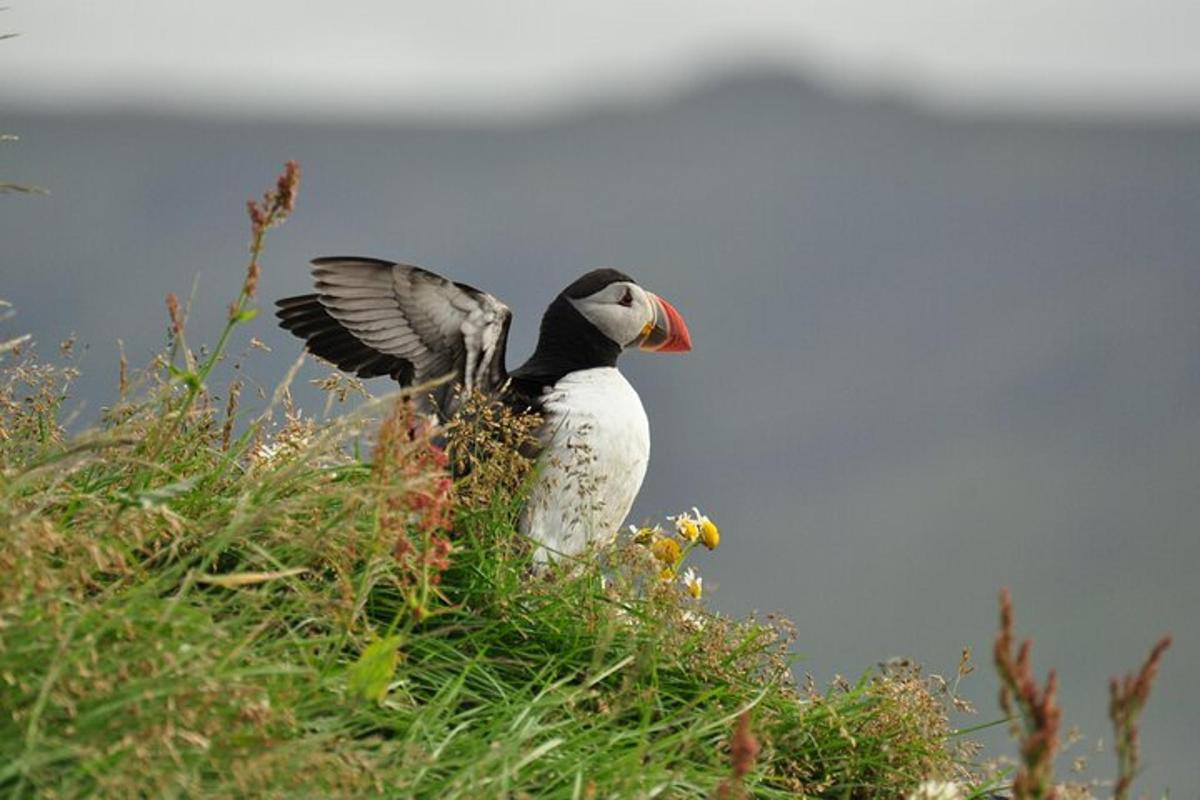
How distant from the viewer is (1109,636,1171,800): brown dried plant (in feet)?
9.72

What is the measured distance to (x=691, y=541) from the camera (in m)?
5.92

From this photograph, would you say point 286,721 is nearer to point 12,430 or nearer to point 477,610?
point 477,610

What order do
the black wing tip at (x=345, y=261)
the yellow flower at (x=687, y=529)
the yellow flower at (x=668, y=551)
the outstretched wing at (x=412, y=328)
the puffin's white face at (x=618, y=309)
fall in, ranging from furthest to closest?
1. the puffin's white face at (x=618, y=309)
2. the outstretched wing at (x=412, y=328)
3. the black wing tip at (x=345, y=261)
4. the yellow flower at (x=687, y=529)
5. the yellow flower at (x=668, y=551)

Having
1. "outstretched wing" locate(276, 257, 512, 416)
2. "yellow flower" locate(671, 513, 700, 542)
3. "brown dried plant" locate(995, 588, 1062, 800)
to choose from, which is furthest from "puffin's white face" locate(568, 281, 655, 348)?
"brown dried plant" locate(995, 588, 1062, 800)

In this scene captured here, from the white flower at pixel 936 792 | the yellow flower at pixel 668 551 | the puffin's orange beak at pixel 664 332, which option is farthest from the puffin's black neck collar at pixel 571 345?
the white flower at pixel 936 792

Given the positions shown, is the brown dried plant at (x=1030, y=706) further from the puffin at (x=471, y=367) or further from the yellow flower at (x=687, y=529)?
the puffin at (x=471, y=367)

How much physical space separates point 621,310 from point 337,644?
8.86ft

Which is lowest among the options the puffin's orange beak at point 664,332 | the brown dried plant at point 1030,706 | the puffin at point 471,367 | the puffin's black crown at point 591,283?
the brown dried plant at point 1030,706

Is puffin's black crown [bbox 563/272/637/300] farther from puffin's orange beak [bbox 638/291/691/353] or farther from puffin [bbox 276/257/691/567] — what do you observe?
puffin [bbox 276/257/691/567]

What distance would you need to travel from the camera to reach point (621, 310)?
679 cm

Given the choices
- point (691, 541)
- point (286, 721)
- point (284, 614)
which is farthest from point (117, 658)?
point (691, 541)

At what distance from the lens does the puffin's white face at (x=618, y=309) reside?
6.80m

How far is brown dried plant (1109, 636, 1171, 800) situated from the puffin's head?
3.90m

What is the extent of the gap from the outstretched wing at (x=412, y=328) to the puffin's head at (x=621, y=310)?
19.7 inches
